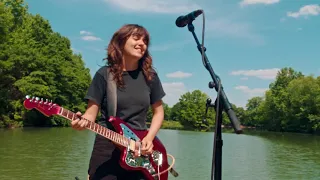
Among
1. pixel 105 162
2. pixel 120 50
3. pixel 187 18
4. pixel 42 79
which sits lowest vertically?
pixel 105 162

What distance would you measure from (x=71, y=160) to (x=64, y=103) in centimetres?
2956

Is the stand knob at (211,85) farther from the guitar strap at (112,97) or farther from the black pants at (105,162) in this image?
the black pants at (105,162)

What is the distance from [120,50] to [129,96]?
1.11 feet

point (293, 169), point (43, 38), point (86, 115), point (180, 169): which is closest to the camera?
point (86, 115)

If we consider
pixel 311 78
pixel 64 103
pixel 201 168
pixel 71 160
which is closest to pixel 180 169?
pixel 201 168

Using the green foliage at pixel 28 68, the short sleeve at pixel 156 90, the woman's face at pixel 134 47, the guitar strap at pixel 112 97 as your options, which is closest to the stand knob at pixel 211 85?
the short sleeve at pixel 156 90

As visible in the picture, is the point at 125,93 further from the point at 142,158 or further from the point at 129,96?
the point at 142,158

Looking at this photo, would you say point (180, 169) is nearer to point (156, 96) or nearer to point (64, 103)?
point (156, 96)

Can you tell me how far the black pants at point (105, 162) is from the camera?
2537 mm

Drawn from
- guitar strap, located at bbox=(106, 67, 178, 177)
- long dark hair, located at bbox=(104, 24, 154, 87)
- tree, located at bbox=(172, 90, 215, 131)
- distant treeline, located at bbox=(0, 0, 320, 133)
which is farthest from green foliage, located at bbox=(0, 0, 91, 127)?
tree, located at bbox=(172, 90, 215, 131)

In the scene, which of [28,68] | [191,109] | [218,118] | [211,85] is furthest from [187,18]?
[191,109]

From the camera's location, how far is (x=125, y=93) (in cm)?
256

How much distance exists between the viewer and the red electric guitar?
7.69 feet

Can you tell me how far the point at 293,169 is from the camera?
13859 millimetres
